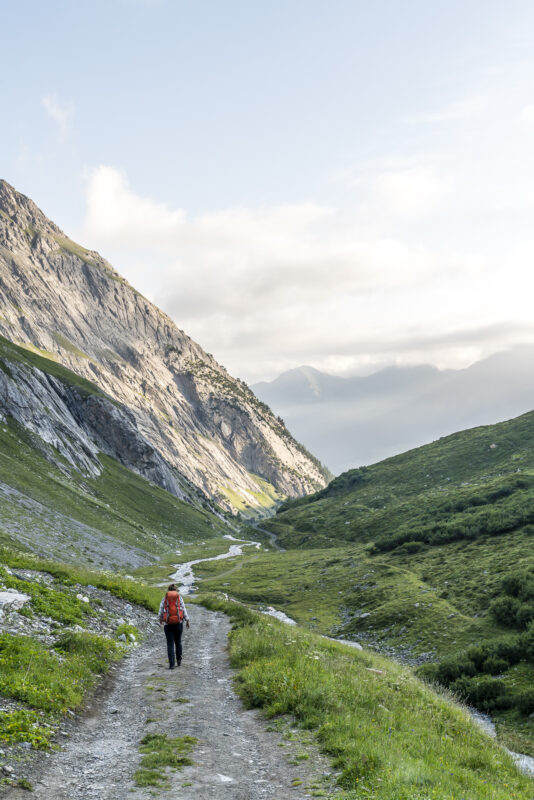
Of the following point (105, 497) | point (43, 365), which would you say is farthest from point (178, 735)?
point (43, 365)

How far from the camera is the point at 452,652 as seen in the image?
110 feet

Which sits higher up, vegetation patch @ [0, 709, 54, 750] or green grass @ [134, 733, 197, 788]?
vegetation patch @ [0, 709, 54, 750]

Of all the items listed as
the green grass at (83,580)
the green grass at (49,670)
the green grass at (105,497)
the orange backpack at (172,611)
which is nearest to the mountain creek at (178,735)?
the green grass at (49,670)

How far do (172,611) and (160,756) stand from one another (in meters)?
10.2

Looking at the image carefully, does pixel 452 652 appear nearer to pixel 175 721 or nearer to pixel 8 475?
pixel 175 721

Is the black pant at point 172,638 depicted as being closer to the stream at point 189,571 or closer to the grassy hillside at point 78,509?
the grassy hillside at point 78,509

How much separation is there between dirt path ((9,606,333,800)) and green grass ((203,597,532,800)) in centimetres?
78

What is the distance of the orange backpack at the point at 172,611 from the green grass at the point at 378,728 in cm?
301

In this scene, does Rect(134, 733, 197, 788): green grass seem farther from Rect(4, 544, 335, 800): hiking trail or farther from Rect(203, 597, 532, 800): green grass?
Rect(203, 597, 532, 800): green grass

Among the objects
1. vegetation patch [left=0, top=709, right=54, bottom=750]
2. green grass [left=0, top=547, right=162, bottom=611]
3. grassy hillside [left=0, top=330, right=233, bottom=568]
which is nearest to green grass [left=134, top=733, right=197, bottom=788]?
vegetation patch [left=0, top=709, right=54, bottom=750]

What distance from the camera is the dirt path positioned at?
31.4 ft

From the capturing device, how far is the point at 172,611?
2119 centimetres

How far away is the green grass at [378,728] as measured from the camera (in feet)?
30.9

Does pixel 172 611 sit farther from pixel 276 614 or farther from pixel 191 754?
pixel 276 614
